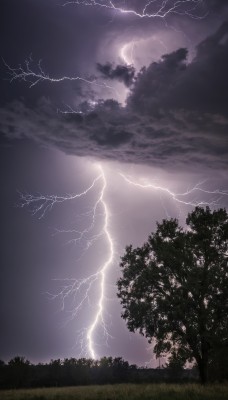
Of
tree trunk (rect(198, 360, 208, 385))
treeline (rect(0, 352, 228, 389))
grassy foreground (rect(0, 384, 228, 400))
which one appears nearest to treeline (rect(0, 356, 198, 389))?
treeline (rect(0, 352, 228, 389))

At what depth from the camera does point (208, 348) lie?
19.6m

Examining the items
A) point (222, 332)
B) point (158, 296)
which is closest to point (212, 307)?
point (222, 332)

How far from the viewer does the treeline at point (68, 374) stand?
38.8m

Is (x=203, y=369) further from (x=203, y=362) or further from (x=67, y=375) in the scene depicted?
(x=67, y=375)

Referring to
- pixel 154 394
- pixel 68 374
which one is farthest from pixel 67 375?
pixel 154 394

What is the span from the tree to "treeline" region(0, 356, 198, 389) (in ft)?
64.5

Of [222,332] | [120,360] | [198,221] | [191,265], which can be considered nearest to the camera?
[222,332]

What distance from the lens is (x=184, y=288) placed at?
767 inches

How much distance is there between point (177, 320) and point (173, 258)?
3.35m

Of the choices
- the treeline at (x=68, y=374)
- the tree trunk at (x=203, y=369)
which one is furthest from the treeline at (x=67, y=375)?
the tree trunk at (x=203, y=369)

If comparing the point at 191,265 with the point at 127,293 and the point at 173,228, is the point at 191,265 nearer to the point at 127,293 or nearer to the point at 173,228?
the point at 173,228

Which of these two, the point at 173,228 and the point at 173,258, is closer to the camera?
the point at 173,258

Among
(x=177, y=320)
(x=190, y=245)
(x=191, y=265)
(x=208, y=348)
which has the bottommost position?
(x=208, y=348)

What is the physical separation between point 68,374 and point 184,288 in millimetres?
38125
